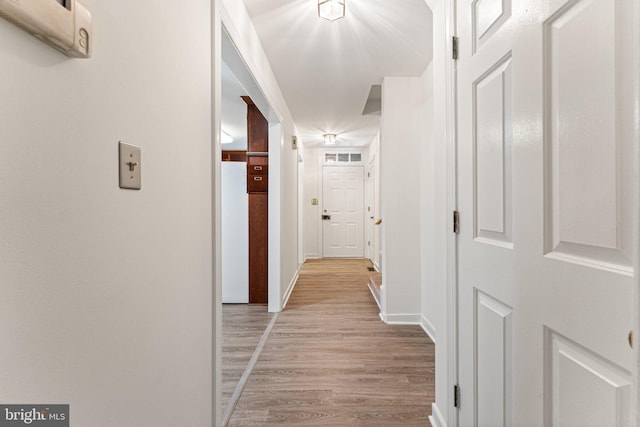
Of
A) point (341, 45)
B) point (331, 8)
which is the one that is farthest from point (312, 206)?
point (331, 8)

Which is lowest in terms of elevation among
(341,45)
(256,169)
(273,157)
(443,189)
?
(443,189)

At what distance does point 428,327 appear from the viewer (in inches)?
107

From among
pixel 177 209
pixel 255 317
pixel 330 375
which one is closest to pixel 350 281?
pixel 255 317

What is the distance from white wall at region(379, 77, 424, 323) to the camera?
297 cm

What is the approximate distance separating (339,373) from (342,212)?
193 inches

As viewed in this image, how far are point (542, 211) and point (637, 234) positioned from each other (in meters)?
0.34

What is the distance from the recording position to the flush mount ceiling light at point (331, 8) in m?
1.77

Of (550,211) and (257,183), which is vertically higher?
(257,183)

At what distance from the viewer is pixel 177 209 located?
1.06m

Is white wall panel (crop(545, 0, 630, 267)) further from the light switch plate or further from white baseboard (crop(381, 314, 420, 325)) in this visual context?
white baseboard (crop(381, 314, 420, 325))

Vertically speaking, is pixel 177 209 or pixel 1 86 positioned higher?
pixel 1 86

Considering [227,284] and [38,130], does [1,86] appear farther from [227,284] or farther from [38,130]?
[227,284]

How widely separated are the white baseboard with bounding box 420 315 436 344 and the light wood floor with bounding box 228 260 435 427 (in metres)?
0.05

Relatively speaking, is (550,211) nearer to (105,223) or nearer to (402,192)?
(105,223)
